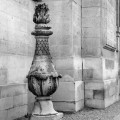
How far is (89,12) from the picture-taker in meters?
9.66

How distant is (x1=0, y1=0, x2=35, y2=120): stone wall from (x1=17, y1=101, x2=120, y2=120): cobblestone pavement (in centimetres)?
126

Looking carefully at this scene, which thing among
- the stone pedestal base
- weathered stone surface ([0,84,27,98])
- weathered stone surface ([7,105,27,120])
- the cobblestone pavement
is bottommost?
the cobblestone pavement

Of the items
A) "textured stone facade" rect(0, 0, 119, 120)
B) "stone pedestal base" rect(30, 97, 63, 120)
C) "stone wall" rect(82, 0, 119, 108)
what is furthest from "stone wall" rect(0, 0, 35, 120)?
"stone wall" rect(82, 0, 119, 108)

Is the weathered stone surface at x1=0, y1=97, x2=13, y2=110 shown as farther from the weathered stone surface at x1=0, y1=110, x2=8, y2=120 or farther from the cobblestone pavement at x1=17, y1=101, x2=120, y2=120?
the cobblestone pavement at x1=17, y1=101, x2=120, y2=120

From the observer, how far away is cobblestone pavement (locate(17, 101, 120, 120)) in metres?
7.80

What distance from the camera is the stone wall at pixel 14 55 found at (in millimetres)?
6820

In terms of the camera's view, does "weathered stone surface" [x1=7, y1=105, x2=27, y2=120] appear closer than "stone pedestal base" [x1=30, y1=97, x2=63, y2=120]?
No

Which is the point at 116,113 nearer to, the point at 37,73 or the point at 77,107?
the point at 77,107

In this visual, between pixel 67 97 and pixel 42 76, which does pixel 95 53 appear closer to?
pixel 67 97

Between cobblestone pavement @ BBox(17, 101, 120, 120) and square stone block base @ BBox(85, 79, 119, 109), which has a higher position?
square stone block base @ BBox(85, 79, 119, 109)

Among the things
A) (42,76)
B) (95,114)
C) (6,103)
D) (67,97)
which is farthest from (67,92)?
(42,76)

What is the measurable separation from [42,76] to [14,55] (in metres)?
1.65

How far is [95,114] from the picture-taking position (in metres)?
8.39

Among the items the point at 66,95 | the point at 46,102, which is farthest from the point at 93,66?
the point at 46,102
